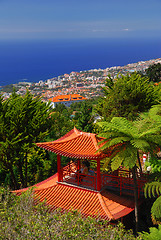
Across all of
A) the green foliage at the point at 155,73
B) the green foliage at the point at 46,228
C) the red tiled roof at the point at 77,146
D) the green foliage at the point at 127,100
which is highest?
the green foliage at the point at 155,73

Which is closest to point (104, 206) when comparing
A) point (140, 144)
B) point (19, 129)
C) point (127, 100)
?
point (140, 144)

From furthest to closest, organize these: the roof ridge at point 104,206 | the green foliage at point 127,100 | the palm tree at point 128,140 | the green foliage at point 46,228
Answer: the green foliage at point 127,100
the roof ridge at point 104,206
the palm tree at point 128,140
the green foliage at point 46,228

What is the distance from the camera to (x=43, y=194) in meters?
11.3

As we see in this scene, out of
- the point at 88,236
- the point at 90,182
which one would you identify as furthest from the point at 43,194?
the point at 88,236

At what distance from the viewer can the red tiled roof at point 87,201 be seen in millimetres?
9848

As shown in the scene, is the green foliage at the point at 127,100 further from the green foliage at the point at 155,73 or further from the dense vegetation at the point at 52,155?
the green foliage at the point at 155,73

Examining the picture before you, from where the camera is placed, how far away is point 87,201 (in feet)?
34.5

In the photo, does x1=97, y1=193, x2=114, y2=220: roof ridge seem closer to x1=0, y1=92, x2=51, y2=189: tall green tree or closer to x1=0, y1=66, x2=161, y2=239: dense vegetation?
x1=0, y1=66, x2=161, y2=239: dense vegetation

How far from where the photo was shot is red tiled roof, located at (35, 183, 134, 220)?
32.3 ft

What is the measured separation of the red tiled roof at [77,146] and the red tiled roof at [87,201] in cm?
169

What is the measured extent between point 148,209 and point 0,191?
19.7 feet

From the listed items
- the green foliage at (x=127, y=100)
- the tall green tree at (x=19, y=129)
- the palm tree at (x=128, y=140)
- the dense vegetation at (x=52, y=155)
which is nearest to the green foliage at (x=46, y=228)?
the dense vegetation at (x=52, y=155)

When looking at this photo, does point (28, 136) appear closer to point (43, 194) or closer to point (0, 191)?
point (43, 194)

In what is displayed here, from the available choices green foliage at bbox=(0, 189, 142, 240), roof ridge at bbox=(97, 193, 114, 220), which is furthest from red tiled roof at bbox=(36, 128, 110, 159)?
green foliage at bbox=(0, 189, 142, 240)
